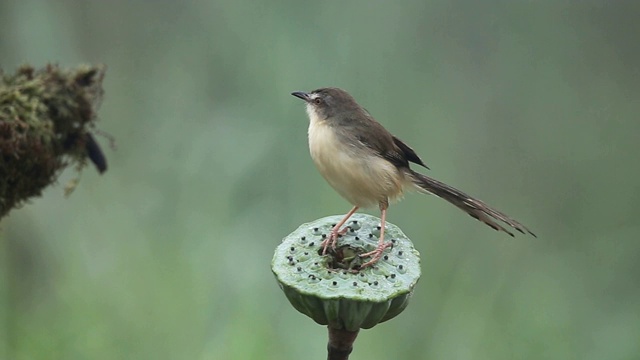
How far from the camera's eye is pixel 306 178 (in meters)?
1.89

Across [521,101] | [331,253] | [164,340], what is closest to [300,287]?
[331,253]

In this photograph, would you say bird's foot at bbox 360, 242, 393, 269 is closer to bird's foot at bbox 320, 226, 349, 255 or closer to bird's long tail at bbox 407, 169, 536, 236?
bird's foot at bbox 320, 226, 349, 255

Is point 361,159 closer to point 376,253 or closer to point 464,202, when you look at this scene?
point 464,202

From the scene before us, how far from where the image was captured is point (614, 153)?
2326 mm

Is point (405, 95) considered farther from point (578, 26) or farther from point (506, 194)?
point (578, 26)

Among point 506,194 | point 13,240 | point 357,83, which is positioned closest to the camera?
point 13,240

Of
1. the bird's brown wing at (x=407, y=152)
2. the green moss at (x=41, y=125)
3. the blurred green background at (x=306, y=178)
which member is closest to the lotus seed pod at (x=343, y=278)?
the bird's brown wing at (x=407, y=152)

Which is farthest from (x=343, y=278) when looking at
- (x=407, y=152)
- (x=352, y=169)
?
(x=407, y=152)

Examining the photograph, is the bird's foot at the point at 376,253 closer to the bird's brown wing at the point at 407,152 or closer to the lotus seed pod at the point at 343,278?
the lotus seed pod at the point at 343,278

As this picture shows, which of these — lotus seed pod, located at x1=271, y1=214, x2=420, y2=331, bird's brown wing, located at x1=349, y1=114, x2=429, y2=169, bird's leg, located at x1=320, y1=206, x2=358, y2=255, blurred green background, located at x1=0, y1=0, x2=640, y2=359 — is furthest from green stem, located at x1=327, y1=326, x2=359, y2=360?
blurred green background, located at x1=0, y1=0, x2=640, y2=359

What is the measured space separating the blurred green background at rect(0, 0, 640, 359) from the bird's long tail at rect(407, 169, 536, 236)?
64cm

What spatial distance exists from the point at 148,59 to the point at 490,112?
1159 mm

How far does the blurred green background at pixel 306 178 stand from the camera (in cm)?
174

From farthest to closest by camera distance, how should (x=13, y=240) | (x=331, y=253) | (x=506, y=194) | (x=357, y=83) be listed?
(x=506, y=194), (x=357, y=83), (x=13, y=240), (x=331, y=253)
